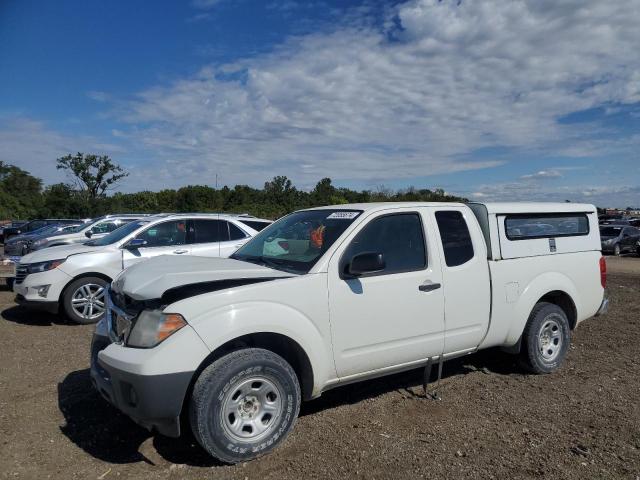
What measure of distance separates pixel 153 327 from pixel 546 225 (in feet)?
14.2

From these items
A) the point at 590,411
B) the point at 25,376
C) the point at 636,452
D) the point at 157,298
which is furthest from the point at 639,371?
the point at 25,376

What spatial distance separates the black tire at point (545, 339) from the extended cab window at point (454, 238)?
1221mm

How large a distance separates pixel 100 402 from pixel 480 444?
3.32 meters

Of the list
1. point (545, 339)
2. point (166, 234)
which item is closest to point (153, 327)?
point (545, 339)

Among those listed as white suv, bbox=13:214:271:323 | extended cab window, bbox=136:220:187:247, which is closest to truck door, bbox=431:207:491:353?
white suv, bbox=13:214:271:323

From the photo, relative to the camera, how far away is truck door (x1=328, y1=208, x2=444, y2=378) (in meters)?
3.96

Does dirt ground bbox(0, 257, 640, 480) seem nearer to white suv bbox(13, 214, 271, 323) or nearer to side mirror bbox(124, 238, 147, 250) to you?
white suv bbox(13, 214, 271, 323)

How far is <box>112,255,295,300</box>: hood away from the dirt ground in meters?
1.19

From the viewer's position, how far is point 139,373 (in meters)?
3.19

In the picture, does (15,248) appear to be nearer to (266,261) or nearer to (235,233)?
(235,233)

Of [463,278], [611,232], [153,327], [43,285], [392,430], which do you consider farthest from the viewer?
[611,232]

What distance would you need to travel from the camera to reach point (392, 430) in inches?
161

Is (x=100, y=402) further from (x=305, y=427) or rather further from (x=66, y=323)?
(x=66, y=323)

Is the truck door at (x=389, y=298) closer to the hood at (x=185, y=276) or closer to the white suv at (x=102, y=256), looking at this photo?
the hood at (x=185, y=276)
